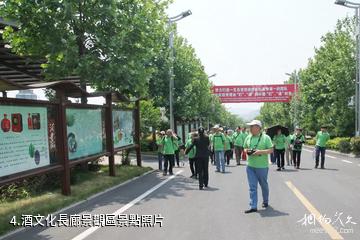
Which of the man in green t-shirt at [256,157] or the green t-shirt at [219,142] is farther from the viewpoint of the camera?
the green t-shirt at [219,142]

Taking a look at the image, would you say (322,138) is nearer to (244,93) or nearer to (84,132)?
(84,132)

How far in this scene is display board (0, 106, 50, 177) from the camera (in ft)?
29.2

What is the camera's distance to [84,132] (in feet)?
44.9

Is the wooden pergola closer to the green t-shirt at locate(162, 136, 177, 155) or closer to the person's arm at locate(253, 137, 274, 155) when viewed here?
the green t-shirt at locate(162, 136, 177, 155)

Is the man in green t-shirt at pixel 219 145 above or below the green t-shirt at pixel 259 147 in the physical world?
below

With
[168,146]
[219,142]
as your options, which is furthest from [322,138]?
[168,146]

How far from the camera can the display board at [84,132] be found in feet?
41.4

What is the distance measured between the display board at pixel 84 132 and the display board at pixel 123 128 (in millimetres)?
1836

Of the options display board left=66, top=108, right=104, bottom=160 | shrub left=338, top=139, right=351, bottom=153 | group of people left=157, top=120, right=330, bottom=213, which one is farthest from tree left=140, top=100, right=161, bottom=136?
display board left=66, top=108, right=104, bottom=160

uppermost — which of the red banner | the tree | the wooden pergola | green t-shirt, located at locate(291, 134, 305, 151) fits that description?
the wooden pergola

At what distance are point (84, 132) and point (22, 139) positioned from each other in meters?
4.10

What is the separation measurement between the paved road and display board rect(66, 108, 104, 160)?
156cm

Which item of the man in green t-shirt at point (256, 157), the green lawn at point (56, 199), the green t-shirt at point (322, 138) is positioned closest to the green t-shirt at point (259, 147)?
the man in green t-shirt at point (256, 157)

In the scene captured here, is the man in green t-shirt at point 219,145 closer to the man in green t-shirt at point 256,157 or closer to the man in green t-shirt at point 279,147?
the man in green t-shirt at point 279,147
